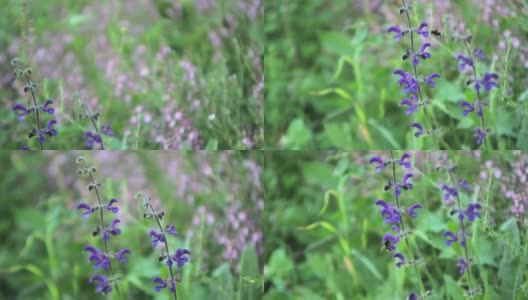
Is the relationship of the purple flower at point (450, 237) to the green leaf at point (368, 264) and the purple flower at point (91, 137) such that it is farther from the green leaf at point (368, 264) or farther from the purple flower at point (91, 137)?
the purple flower at point (91, 137)

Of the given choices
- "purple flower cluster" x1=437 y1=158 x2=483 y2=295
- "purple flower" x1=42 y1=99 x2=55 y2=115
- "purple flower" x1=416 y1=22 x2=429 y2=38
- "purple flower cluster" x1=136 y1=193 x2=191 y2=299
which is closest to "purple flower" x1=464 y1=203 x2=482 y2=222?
"purple flower cluster" x1=437 y1=158 x2=483 y2=295

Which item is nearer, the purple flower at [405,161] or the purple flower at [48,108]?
the purple flower at [405,161]

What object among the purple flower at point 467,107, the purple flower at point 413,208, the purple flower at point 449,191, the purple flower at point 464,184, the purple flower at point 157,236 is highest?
the purple flower at point 467,107

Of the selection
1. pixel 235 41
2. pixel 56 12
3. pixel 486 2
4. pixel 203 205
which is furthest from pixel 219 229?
pixel 486 2

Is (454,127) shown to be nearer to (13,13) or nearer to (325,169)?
(325,169)

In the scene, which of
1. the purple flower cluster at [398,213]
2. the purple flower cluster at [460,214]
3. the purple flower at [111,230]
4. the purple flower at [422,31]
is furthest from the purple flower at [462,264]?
the purple flower at [111,230]

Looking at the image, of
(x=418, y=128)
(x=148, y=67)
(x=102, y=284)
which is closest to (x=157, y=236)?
(x=102, y=284)

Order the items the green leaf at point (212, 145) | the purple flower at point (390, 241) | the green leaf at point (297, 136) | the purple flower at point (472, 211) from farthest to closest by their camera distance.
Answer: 1. the green leaf at point (297, 136)
2. the green leaf at point (212, 145)
3. the purple flower at point (472, 211)
4. the purple flower at point (390, 241)

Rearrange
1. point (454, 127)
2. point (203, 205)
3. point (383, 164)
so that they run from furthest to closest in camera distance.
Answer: point (203, 205) → point (454, 127) → point (383, 164)
